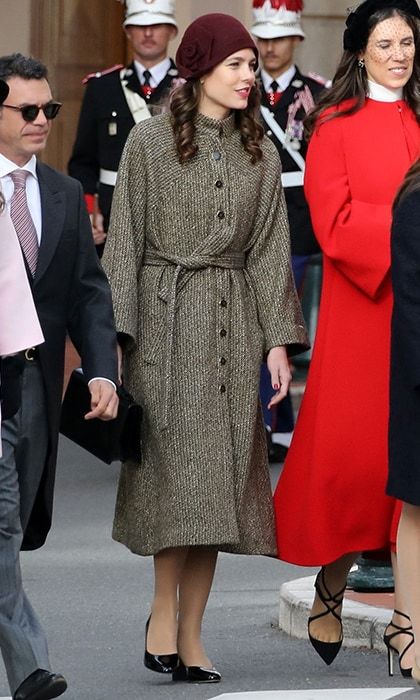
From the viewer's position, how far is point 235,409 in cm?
675

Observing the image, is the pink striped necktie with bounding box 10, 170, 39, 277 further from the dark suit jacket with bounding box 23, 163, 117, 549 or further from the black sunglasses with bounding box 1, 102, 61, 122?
the black sunglasses with bounding box 1, 102, 61, 122

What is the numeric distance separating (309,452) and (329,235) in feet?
2.23

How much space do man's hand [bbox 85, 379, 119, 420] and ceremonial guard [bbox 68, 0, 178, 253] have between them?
4714 millimetres

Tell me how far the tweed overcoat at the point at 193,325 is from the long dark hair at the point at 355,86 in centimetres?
35

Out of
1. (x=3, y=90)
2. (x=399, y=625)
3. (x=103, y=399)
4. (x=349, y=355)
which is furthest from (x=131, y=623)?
(x=3, y=90)

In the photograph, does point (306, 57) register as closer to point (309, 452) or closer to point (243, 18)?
point (243, 18)

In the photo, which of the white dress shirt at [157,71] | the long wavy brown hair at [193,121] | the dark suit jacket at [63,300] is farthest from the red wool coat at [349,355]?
the white dress shirt at [157,71]

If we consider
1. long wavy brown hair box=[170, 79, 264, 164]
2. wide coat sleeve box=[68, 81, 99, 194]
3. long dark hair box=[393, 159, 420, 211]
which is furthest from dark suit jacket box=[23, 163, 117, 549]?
wide coat sleeve box=[68, 81, 99, 194]

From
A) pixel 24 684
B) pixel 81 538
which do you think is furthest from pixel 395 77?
pixel 81 538

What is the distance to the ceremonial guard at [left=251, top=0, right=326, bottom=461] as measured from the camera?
1104 centimetres

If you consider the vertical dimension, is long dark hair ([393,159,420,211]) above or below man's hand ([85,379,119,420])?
above

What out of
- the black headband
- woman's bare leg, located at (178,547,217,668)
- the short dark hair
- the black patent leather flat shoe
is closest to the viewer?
the black patent leather flat shoe

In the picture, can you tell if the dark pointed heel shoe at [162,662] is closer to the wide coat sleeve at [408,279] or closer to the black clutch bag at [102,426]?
the black clutch bag at [102,426]

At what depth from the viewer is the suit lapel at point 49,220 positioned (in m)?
6.23
